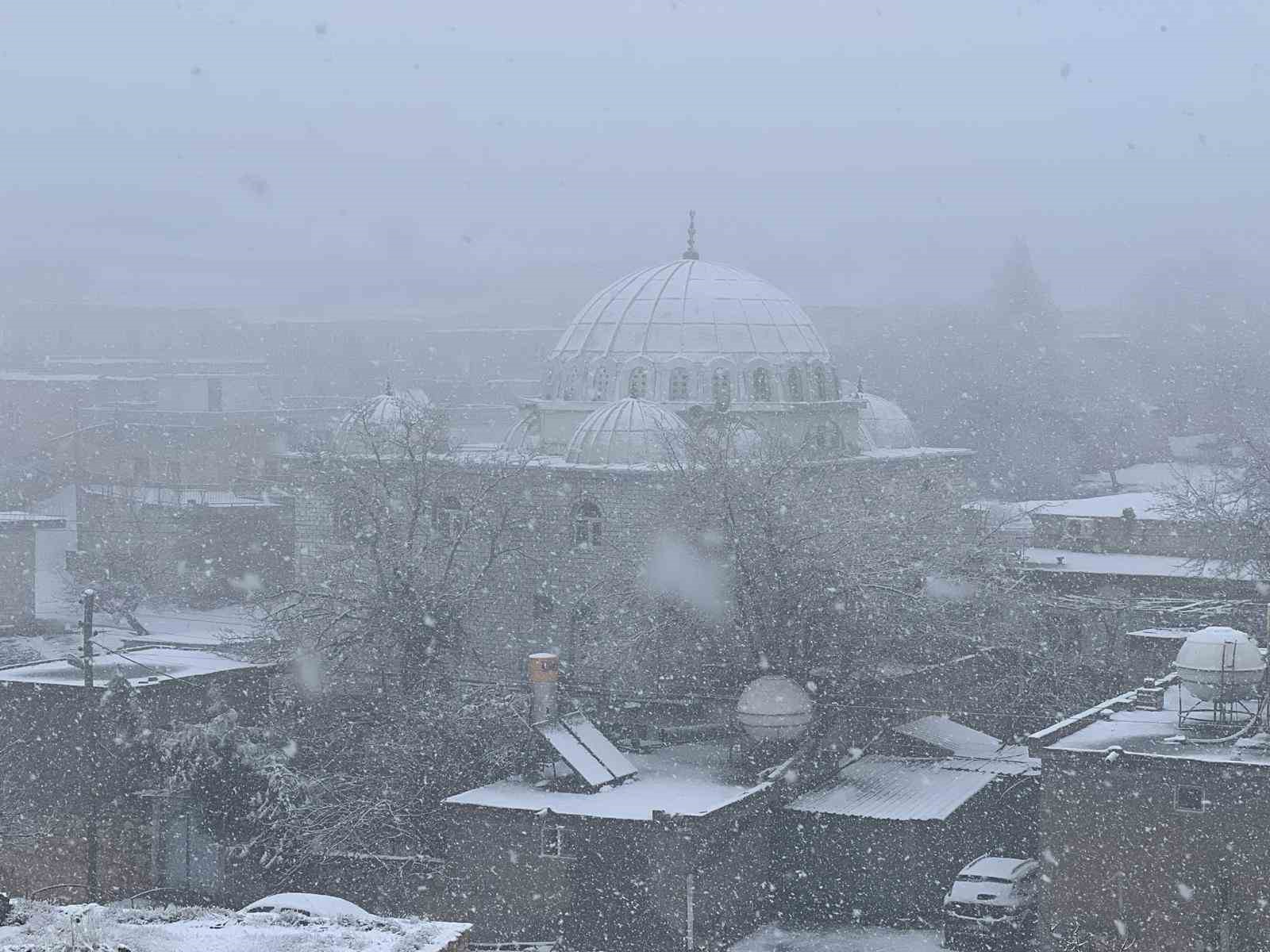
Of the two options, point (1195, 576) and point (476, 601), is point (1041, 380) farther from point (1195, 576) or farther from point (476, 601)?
point (476, 601)

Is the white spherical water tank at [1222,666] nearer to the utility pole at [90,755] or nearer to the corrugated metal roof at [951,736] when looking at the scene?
the corrugated metal roof at [951,736]

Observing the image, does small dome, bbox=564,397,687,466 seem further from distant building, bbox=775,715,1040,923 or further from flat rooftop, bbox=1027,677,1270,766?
flat rooftop, bbox=1027,677,1270,766

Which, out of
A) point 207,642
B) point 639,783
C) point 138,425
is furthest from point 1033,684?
point 138,425

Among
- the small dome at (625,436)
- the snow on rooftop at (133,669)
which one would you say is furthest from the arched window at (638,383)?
the snow on rooftop at (133,669)

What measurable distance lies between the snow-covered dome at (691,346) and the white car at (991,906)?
13342mm

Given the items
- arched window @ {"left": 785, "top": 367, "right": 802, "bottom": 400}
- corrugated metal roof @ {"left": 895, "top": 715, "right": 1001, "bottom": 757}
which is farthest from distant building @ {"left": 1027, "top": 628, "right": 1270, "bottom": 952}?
arched window @ {"left": 785, "top": 367, "right": 802, "bottom": 400}

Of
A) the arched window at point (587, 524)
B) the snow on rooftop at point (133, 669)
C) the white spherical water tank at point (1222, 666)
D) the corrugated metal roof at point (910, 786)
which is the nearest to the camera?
the white spherical water tank at point (1222, 666)

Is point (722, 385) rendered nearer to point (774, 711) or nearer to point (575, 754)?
point (774, 711)

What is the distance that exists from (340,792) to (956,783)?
8346 millimetres

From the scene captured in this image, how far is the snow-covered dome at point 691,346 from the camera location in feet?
104

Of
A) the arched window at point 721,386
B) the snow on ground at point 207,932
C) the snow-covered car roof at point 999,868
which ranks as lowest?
the snow-covered car roof at point 999,868

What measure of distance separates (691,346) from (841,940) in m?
14.6

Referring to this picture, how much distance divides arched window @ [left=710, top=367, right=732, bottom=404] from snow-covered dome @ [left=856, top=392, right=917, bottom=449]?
553 cm

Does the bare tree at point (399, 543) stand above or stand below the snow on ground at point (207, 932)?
above
